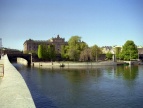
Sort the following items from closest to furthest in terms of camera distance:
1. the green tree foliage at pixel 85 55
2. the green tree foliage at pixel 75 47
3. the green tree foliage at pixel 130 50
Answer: the green tree foliage at pixel 85 55 < the green tree foliage at pixel 75 47 < the green tree foliage at pixel 130 50

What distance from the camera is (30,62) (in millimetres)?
134000

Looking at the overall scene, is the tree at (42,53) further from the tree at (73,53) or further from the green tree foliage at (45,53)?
the tree at (73,53)

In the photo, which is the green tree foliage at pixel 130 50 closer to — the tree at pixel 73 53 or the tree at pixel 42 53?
the tree at pixel 73 53

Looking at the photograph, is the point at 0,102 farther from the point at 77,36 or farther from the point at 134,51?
the point at 134,51

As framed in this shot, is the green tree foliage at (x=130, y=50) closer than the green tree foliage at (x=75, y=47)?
No

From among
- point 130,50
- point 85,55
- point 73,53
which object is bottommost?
point 85,55

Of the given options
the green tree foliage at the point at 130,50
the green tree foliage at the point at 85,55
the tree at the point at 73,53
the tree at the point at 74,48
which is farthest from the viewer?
the green tree foliage at the point at 130,50

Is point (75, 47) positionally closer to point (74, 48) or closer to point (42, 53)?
point (74, 48)

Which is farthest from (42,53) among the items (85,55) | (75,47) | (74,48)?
(85,55)

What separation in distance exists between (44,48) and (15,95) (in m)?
115

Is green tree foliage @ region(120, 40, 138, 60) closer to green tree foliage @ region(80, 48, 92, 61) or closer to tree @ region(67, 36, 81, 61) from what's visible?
green tree foliage @ region(80, 48, 92, 61)

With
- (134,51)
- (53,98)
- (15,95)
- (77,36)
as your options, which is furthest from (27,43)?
(15,95)

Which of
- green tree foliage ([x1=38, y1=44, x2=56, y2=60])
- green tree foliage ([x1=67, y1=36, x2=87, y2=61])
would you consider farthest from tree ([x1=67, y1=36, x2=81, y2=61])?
green tree foliage ([x1=38, y1=44, x2=56, y2=60])

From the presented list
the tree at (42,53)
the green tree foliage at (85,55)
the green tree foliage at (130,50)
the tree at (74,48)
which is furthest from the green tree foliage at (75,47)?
the green tree foliage at (130,50)
